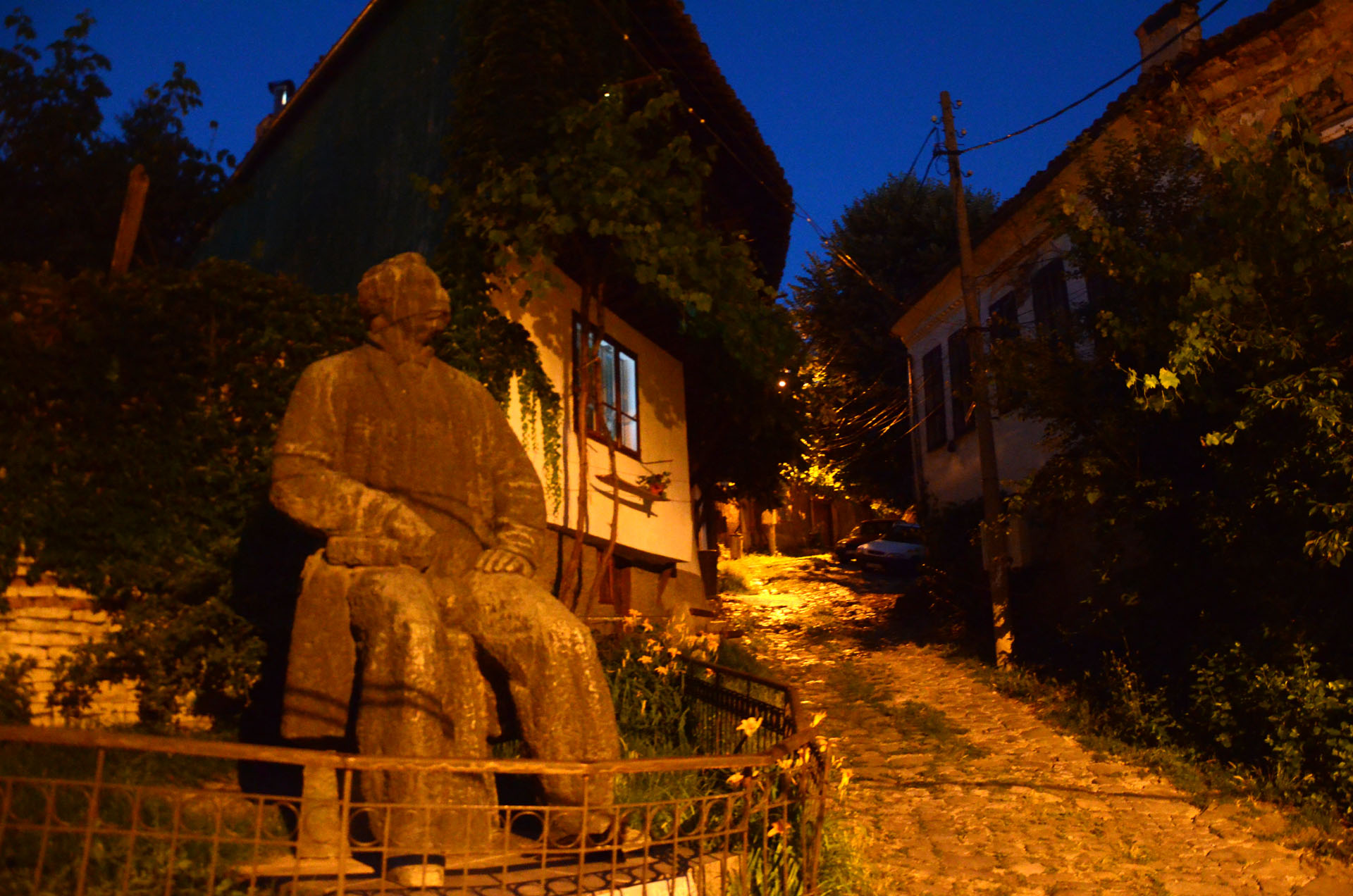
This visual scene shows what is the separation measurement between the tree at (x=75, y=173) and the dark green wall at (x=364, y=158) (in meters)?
0.96

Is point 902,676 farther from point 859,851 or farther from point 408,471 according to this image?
point 408,471

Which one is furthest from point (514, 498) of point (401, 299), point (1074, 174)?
point (1074, 174)

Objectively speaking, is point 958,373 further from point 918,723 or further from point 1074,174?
point 918,723

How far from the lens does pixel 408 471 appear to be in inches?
194

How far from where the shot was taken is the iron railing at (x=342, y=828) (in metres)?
3.33

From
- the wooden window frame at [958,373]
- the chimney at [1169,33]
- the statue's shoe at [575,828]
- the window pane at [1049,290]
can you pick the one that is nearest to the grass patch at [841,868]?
the statue's shoe at [575,828]

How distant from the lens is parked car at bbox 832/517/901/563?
27094 millimetres

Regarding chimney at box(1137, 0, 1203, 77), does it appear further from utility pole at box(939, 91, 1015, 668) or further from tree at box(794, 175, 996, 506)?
tree at box(794, 175, 996, 506)

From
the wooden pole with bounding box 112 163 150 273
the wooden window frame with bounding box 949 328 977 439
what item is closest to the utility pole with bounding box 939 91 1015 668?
the wooden window frame with bounding box 949 328 977 439

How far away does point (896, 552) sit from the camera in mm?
24641

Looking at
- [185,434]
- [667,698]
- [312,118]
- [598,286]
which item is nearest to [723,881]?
[667,698]

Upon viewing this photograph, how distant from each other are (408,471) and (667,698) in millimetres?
3751

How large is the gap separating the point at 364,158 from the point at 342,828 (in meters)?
11.2

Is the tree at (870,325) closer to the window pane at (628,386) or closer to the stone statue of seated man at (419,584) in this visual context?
the window pane at (628,386)
